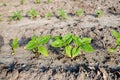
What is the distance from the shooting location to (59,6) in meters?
6.67

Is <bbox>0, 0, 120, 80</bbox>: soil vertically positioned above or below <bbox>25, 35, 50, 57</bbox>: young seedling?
below

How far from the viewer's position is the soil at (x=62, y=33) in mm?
2842

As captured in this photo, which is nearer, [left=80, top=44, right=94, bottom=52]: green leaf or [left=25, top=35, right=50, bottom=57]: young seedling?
[left=80, top=44, right=94, bottom=52]: green leaf

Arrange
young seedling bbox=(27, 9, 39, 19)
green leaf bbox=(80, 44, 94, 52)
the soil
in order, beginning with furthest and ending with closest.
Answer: young seedling bbox=(27, 9, 39, 19) → green leaf bbox=(80, 44, 94, 52) → the soil

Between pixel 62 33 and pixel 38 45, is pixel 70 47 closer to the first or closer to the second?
pixel 38 45

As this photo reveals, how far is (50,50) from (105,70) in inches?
49.3

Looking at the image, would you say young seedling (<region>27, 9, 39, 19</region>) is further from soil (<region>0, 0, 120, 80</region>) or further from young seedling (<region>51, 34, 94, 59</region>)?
young seedling (<region>51, 34, 94, 59</region>)

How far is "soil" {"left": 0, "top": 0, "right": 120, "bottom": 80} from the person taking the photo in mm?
2842

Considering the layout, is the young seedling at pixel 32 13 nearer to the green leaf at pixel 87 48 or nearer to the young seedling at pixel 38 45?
the young seedling at pixel 38 45

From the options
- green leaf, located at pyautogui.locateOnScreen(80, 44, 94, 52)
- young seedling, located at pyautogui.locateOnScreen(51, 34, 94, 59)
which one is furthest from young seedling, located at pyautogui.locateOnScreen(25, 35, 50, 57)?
green leaf, located at pyautogui.locateOnScreen(80, 44, 94, 52)

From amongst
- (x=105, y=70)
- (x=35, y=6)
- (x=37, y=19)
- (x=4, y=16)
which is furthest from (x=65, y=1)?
(x=105, y=70)

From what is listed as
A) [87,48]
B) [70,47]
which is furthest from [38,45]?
[87,48]

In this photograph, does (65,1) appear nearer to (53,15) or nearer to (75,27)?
(53,15)

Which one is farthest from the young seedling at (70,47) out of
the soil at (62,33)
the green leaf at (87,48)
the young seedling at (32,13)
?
the young seedling at (32,13)
